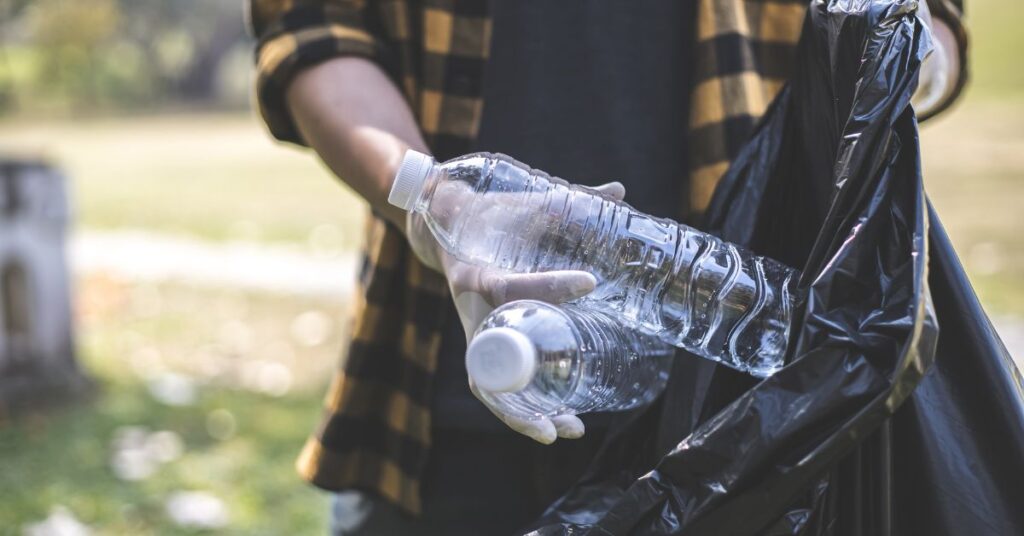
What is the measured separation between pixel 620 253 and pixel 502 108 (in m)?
0.36

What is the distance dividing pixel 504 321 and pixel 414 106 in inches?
23.6

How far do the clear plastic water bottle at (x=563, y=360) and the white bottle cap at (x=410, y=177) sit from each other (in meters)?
0.18

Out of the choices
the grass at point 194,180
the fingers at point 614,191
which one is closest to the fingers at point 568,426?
the fingers at point 614,191

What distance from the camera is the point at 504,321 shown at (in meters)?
1.12

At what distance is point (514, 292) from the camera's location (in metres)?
1.15

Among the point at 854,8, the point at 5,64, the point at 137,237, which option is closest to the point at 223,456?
the point at 854,8

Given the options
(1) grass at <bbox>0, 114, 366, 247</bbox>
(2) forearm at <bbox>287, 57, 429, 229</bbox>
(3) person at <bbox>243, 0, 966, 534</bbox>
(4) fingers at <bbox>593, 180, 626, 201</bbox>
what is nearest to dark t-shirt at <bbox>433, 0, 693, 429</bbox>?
(3) person at <bbox>243, 0, 966, 534</bbox>

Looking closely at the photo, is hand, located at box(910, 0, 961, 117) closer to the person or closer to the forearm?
the person

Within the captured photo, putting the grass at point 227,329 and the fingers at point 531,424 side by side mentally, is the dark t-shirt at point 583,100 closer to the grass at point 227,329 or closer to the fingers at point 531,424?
the fingers at point 531,424

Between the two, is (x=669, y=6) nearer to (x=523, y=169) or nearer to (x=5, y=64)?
(x=523, y=169)

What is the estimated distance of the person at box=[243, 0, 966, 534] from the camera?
1511 millimetres

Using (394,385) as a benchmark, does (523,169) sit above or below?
above

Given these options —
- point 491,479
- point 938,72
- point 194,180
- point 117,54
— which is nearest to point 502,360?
point 491,479

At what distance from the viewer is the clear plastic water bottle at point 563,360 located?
1042 mm
